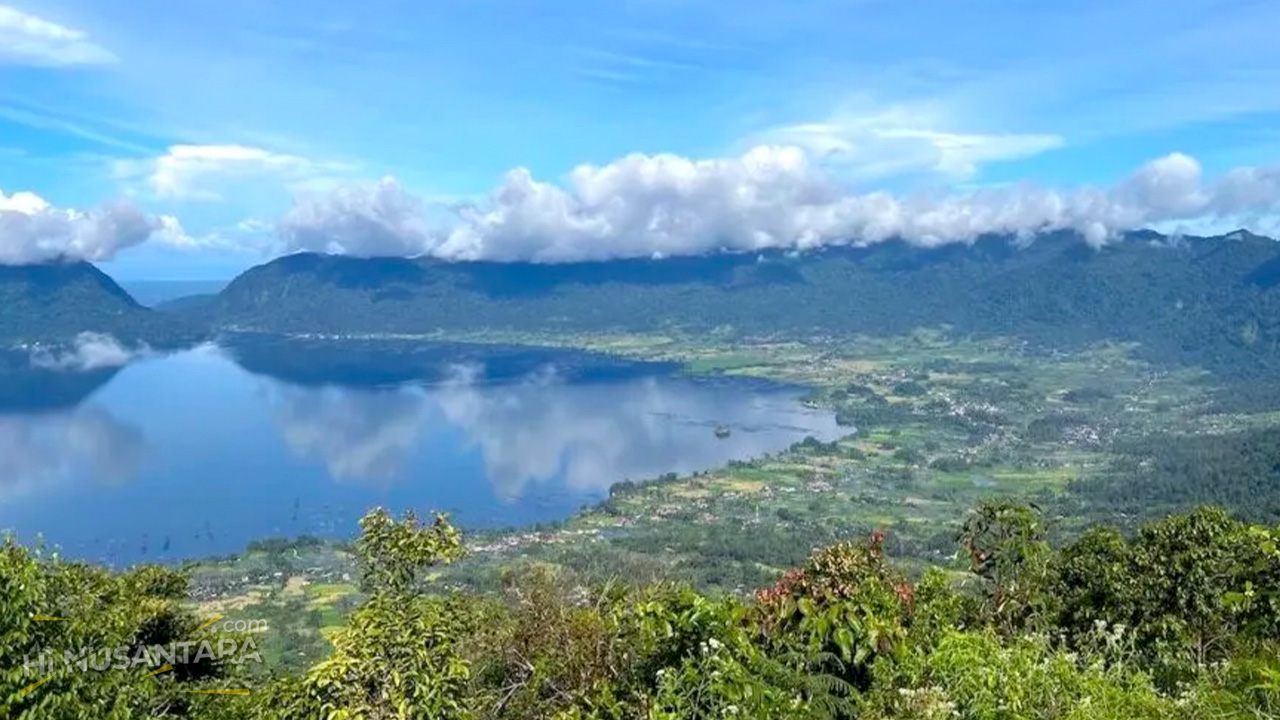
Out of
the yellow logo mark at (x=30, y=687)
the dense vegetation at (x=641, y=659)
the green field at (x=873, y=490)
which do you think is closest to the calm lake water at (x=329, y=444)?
the green field at (x=873, y=490)

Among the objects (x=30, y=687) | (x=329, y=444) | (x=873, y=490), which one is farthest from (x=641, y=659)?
(x=329, y=444)

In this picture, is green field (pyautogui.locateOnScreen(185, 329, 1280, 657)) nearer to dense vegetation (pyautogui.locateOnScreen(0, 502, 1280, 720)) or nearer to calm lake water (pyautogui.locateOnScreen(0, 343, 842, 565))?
calm lake water (pyautogui.locateOnScreen(0, 343, 842, 565))

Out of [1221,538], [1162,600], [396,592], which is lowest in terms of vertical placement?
[1162,600]

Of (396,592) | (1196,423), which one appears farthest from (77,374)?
(396,592)

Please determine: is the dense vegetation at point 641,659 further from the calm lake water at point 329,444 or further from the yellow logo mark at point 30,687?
the calm lake water at point 329,444

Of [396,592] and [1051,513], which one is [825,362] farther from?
[396,592]

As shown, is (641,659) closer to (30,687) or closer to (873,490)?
(30,687)
